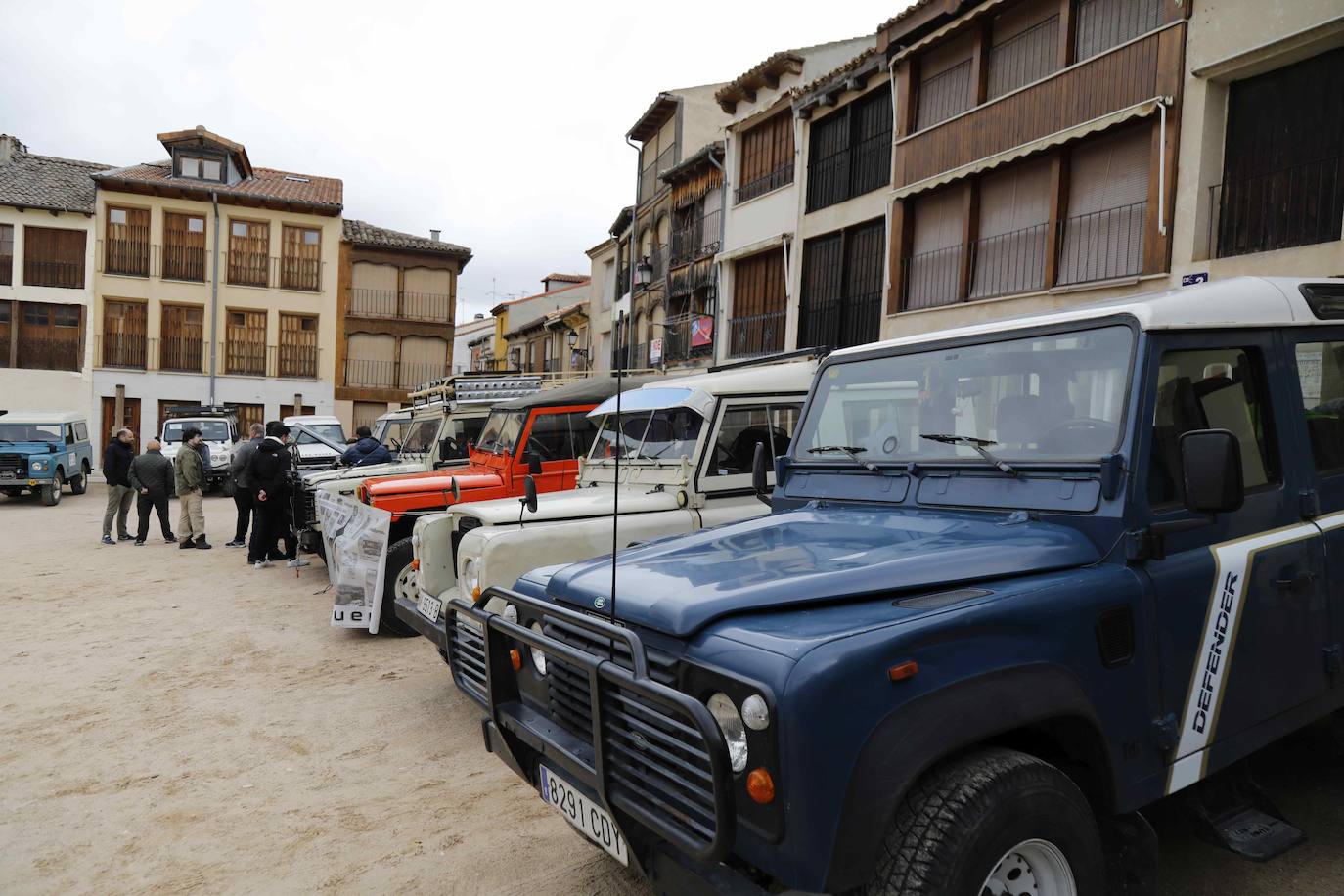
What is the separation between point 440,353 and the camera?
37.9m

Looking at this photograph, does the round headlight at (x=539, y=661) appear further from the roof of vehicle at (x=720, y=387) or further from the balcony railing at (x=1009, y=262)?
the balcony railing at (x=1009, y=262)

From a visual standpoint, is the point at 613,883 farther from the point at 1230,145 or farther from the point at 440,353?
the point at 440,353

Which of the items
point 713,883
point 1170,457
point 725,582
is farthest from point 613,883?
point 1170,457

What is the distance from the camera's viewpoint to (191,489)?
42.3ft

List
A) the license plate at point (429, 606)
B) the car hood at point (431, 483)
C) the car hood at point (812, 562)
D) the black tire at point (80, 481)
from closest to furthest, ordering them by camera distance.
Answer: the car hood at point (812, 562)
the license plate at point (429, 606)
the car hood at point (431, 483)
the black tire at point (80, 481)

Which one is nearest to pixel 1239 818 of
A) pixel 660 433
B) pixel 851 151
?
pixel 660 433

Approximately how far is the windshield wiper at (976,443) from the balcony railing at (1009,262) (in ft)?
34.9

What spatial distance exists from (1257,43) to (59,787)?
1297 cm

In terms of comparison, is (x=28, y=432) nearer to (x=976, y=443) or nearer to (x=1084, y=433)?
(x=976, y=443)

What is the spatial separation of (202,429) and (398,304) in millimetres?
14932

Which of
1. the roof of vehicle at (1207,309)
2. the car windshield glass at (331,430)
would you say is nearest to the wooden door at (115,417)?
the car windshield glass at (331,430)

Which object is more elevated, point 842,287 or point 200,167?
point 200,167

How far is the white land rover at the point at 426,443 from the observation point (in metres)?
10.1

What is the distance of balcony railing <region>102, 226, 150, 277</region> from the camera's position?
3175 cm
